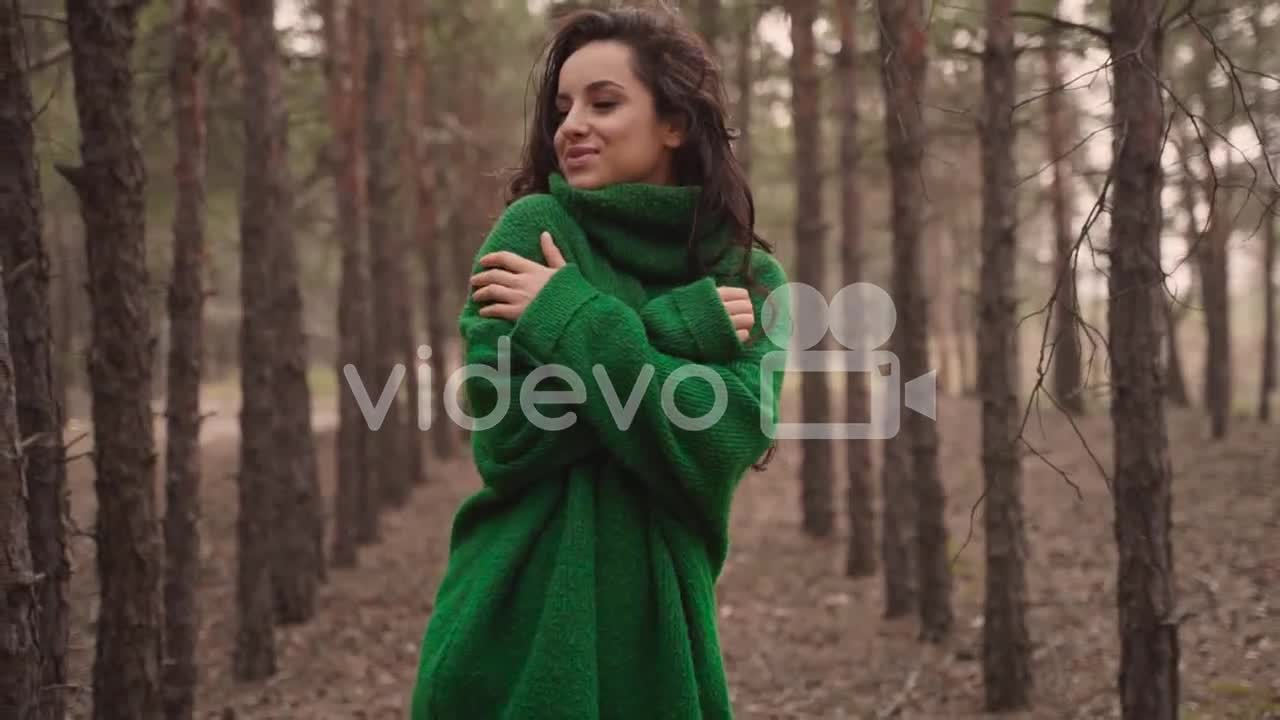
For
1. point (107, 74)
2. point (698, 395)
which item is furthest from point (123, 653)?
point (698, 395)

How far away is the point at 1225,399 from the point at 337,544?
458 inches

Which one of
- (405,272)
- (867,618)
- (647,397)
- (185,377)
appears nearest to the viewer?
(647,397)

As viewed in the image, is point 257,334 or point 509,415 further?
point 257,334

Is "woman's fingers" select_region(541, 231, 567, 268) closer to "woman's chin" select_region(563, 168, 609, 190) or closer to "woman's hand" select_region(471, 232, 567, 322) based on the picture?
"woman's hand" select_region(471, 232, 567, 322)

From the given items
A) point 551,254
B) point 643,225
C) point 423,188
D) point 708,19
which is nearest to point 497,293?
point 551,254

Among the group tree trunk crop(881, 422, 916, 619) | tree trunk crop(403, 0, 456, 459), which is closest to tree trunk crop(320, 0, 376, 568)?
tree trunk crop(403, 0, 456, 459)

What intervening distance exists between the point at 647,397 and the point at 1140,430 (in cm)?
259

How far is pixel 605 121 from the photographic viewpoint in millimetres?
2395

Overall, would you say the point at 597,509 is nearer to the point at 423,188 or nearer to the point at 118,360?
the point at 118,360

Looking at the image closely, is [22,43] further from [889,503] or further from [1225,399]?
[1225,399]

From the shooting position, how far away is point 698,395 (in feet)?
7.18

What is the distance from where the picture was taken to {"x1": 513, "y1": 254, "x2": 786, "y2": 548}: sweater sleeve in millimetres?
2139

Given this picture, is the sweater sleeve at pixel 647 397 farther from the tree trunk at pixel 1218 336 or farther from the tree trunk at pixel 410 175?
the tree trunk at pixel 1218 336

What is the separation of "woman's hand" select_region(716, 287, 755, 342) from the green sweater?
1.9 inches
